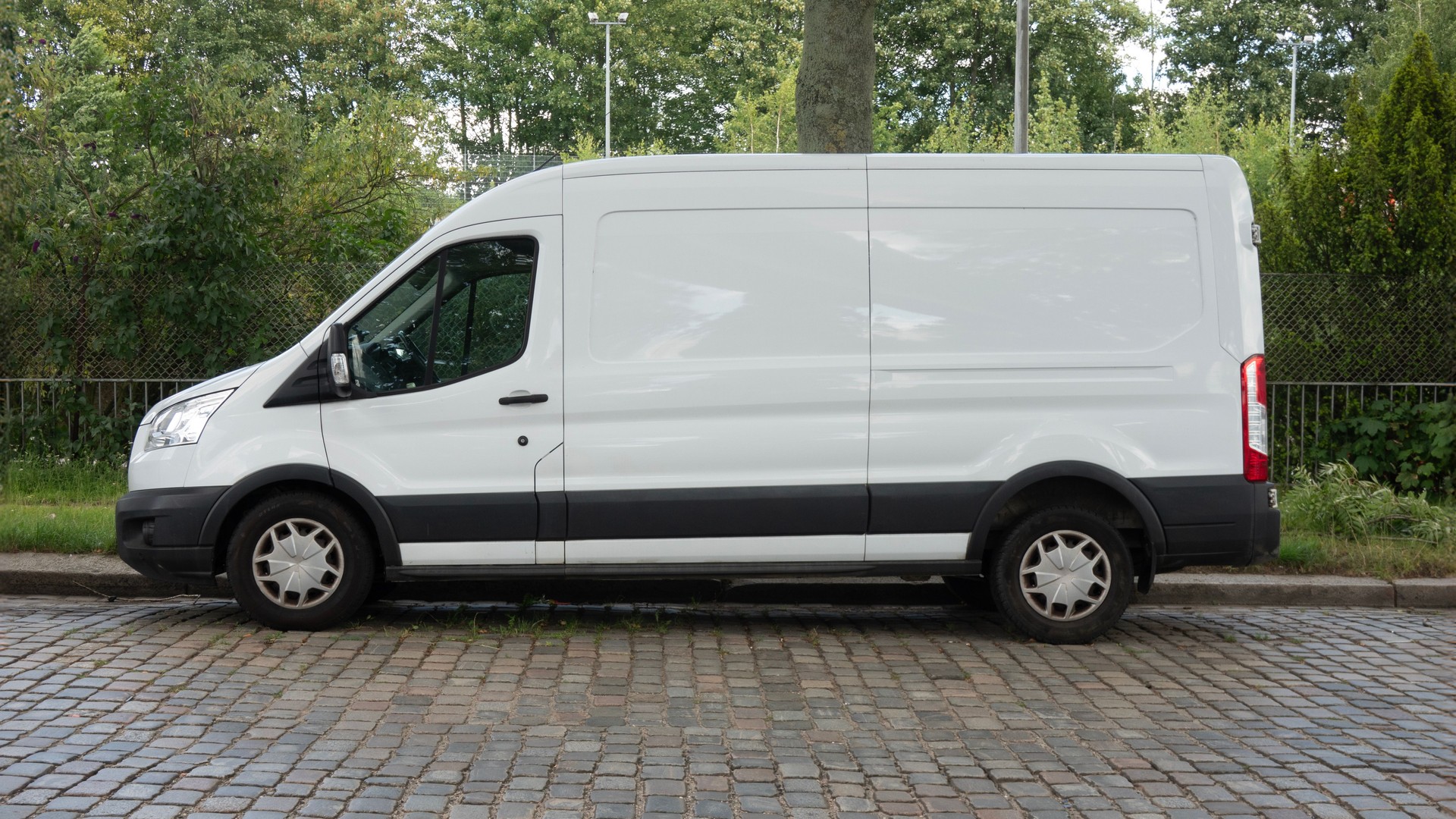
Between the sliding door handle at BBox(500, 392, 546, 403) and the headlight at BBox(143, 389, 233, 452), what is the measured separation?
139cm

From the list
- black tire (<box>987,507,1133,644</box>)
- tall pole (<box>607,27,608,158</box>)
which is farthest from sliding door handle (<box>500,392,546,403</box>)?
tall pole (<box>607,27,608,158</box>)

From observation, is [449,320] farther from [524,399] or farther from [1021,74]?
[1021,74]

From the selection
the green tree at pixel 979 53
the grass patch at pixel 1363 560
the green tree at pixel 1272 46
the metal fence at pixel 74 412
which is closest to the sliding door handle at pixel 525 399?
the grass patch at pixel 1363 560

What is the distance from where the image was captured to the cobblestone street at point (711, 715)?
4.16 meters

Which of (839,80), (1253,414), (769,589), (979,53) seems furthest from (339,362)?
(979,53)

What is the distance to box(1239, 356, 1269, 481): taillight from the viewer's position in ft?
21.3

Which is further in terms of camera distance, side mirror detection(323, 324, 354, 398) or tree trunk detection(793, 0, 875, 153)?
tree trunk detection(793, 0, 875, 153)

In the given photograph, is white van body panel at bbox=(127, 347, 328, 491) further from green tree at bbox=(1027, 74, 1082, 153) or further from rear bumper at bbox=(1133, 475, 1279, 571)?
green tree at bbox=(1027, 74, 1082, 153)

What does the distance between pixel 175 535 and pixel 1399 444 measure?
28.4ft

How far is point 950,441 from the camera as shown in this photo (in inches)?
255

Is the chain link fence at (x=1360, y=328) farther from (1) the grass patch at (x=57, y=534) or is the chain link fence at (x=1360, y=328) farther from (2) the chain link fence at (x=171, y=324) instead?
(1) the grass patch at (x=57, y=534)

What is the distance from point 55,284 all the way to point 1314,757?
1010 centimetres

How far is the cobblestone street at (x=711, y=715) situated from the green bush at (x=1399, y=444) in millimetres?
3198

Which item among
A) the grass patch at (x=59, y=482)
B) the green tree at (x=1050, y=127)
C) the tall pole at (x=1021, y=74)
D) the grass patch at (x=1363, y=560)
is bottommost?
the grass patch at (x=1363, y=560)
